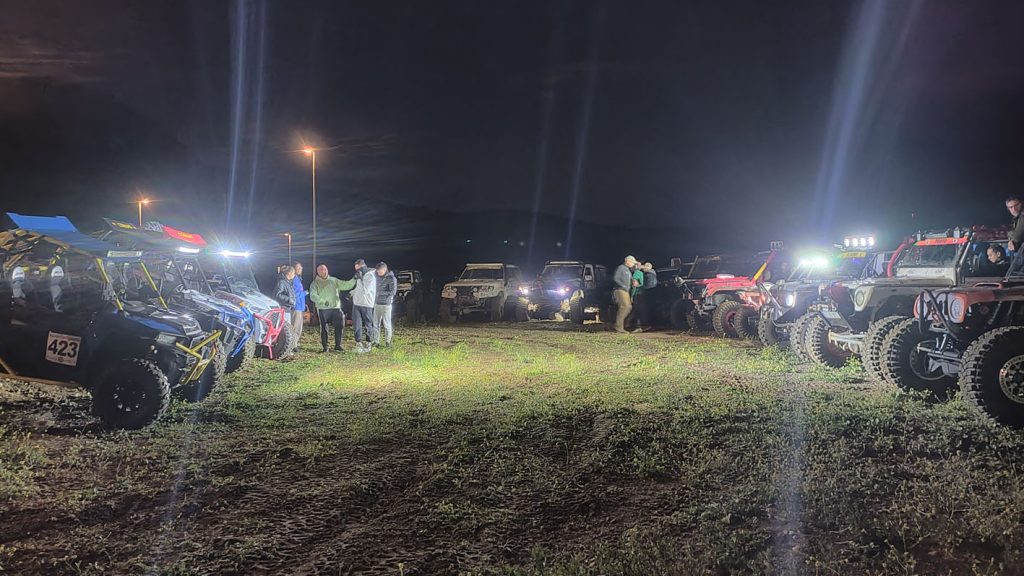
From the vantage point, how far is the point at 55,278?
6.50 metres

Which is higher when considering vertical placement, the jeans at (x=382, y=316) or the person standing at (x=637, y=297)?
the person standing at (x=637, y=297)

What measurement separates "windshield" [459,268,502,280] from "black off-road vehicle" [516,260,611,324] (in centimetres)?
109

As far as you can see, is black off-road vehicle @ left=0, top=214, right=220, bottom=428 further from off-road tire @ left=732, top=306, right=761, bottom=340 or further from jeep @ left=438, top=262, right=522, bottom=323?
jeep @ left=438, top=262, right=522, bottom=323

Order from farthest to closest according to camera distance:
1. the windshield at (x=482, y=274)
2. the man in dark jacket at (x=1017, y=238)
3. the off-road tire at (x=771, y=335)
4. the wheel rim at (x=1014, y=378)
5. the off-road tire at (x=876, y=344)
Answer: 1. the windshield at (x=482, y=274)
2. the off-road tire at (x=771, y=335)
3. the off-road tire at (x=876, y=344)
4. the man in dark jacket at (x=1017, y=238)
5. the wheel rim at (x=1014, y=378)

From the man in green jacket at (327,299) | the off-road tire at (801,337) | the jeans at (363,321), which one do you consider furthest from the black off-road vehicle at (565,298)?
the off-road tire at (801,337)

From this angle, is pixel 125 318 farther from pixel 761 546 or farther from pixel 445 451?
pixel 761 546

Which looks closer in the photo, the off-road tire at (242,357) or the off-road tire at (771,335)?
the off-road tire at (242,357)

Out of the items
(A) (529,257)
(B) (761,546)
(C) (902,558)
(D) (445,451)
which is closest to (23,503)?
(D) (445,451)

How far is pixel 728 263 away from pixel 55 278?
44.7 ft

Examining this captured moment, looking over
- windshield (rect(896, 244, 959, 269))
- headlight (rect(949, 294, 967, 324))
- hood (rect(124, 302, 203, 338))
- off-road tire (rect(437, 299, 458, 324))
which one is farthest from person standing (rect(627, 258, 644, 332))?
hood (rect(124, 302, 203, 338))

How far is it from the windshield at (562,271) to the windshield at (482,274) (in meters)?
1.41

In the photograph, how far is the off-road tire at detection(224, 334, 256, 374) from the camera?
9.27 meters

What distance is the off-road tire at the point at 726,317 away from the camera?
45.8ft

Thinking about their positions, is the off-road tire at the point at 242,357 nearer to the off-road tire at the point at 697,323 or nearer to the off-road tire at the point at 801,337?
the off-road tire at the point at 801,337
